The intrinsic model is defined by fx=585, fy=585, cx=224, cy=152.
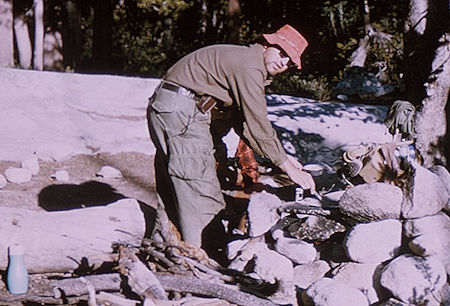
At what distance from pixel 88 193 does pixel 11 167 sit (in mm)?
1455

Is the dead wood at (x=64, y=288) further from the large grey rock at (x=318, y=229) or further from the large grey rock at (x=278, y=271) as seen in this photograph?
the large grey rock at (x=318, y=229)

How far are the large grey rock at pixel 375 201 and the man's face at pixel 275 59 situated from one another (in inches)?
41.3

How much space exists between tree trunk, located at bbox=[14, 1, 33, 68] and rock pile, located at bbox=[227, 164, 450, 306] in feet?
38.4

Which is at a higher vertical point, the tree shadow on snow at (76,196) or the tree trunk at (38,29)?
the tree trunk at (38,29)

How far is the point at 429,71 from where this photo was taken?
5320mm

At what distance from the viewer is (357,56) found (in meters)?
15.2

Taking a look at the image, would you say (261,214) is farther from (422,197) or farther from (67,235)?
(67,235)

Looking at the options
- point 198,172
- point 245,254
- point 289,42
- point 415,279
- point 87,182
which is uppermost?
point 289,42

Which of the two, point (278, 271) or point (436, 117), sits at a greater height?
point (436, 117)

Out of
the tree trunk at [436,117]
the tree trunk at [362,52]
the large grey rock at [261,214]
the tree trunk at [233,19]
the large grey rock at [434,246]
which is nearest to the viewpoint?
the large grey rock at [434,246]

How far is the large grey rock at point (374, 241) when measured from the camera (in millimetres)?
4180

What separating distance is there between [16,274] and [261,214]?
6.08 feet

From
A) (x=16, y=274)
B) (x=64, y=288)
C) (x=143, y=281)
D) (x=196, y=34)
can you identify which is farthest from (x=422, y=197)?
(x=196, y=34)

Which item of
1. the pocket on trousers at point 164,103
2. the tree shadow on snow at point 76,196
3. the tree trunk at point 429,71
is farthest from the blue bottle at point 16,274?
the tree trunk at point 429,71
